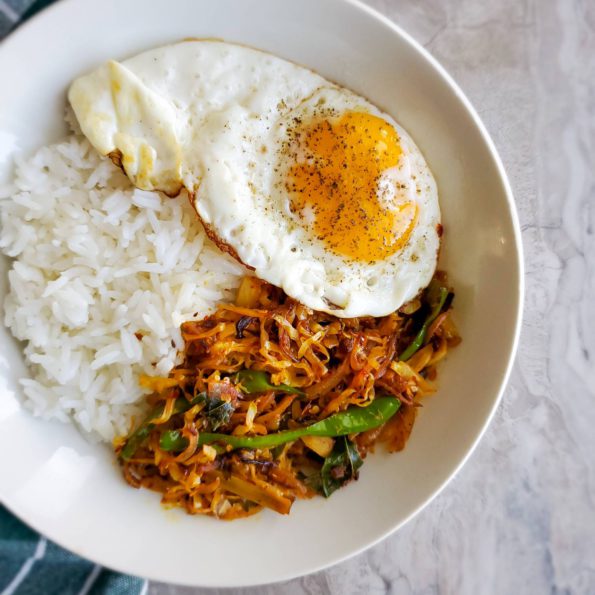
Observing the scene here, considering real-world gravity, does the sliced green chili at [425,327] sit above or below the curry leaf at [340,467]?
above

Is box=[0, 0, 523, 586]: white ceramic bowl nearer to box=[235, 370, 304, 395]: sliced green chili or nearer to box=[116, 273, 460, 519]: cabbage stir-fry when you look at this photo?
box=[116, 273, 460, 519]: cabbage stir-fry

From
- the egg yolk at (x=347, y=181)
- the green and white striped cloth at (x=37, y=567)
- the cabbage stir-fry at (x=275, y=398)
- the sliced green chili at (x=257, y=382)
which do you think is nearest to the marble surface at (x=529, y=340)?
the green and white striped cloth at (x=37, y=567)

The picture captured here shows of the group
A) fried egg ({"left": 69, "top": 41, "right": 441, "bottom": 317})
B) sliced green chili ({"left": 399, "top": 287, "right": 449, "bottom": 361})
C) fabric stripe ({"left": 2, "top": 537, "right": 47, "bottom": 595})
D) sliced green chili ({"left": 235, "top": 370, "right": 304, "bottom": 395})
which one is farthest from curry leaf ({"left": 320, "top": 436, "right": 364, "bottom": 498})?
fabric stripe ({"left": 2, "top": 537, "right": 47, "bottom": 595})

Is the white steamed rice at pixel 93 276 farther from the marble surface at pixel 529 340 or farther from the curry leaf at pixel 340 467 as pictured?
the marble surface at pixel 529 340

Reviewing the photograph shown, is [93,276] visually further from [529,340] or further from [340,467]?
[529,340]

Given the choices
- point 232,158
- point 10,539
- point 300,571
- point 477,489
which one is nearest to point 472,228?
point 232,158

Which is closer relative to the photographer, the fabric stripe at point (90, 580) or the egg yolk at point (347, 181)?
the egg yolk at point (347, 181)

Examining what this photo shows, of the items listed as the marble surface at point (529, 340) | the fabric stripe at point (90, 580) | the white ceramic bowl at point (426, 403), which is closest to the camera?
the white ceramic bowl at point (426, 403)
